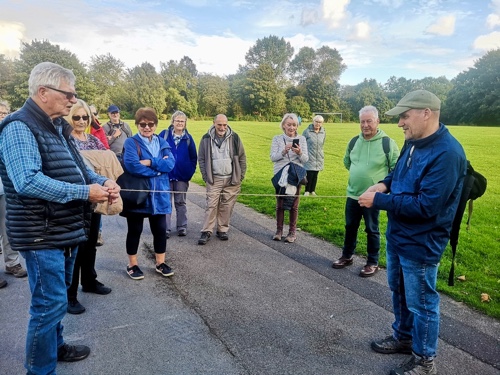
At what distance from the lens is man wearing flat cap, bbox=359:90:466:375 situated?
270 centimetres

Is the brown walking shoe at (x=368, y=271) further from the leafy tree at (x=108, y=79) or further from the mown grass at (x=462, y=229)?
the leafy tree at (x=108, y=79)

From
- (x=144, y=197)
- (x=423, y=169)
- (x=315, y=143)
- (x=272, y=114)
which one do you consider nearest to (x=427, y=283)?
(x=423, y=169)

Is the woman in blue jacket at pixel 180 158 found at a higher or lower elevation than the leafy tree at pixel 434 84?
lower

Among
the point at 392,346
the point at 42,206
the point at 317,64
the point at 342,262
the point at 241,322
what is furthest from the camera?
the point at 317,64

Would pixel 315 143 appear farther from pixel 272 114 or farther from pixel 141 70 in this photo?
pixel 141 70

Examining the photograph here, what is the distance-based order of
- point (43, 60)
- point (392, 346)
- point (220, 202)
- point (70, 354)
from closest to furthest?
point (70, 354) < point (392, 346) < point (220, 202) < point (43, 60)

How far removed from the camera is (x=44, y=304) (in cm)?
261

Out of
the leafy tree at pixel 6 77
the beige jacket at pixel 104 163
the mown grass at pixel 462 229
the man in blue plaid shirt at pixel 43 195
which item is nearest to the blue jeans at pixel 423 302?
the mown grass at pixel 462 229

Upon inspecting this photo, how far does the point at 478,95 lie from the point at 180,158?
72.8 meters

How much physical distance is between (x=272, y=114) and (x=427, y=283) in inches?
2932

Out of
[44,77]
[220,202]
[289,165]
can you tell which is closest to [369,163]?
[289,165]

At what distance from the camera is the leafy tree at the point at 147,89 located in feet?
223

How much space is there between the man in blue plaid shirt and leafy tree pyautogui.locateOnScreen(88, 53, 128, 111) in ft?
211

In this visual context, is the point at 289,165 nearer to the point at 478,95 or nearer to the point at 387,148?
the point at 387,148
